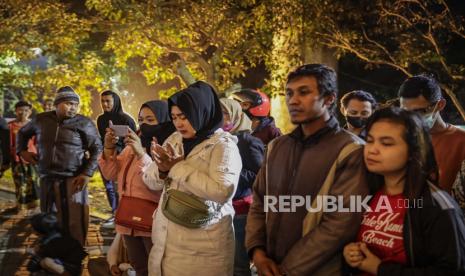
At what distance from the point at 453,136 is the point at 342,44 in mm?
5678

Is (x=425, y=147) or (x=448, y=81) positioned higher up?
(x=448, y=81)

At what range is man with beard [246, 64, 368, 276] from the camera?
279cm

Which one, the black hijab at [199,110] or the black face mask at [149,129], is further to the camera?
the black face mask at [149,129]

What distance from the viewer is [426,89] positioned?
11.8ft

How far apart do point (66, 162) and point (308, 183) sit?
4.33m

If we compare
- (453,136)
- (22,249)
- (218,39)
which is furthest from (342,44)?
(22,249)

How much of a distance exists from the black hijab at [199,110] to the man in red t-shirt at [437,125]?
1.37 m

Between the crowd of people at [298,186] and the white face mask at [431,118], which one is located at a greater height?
the white face mask at [431,118]

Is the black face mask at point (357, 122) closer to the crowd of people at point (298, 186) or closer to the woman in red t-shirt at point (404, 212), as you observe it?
the crowd of people at point (298, 186)

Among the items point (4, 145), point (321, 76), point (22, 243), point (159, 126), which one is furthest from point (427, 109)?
point (4, 145)

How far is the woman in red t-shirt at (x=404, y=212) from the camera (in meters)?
2.43

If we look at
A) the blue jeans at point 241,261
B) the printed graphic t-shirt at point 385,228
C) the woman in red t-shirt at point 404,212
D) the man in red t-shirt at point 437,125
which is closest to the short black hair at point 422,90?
the man in red t-shirt at point 437,125

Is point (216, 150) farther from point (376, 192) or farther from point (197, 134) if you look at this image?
point (376, 192)

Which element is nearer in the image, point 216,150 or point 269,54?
point 216,150
